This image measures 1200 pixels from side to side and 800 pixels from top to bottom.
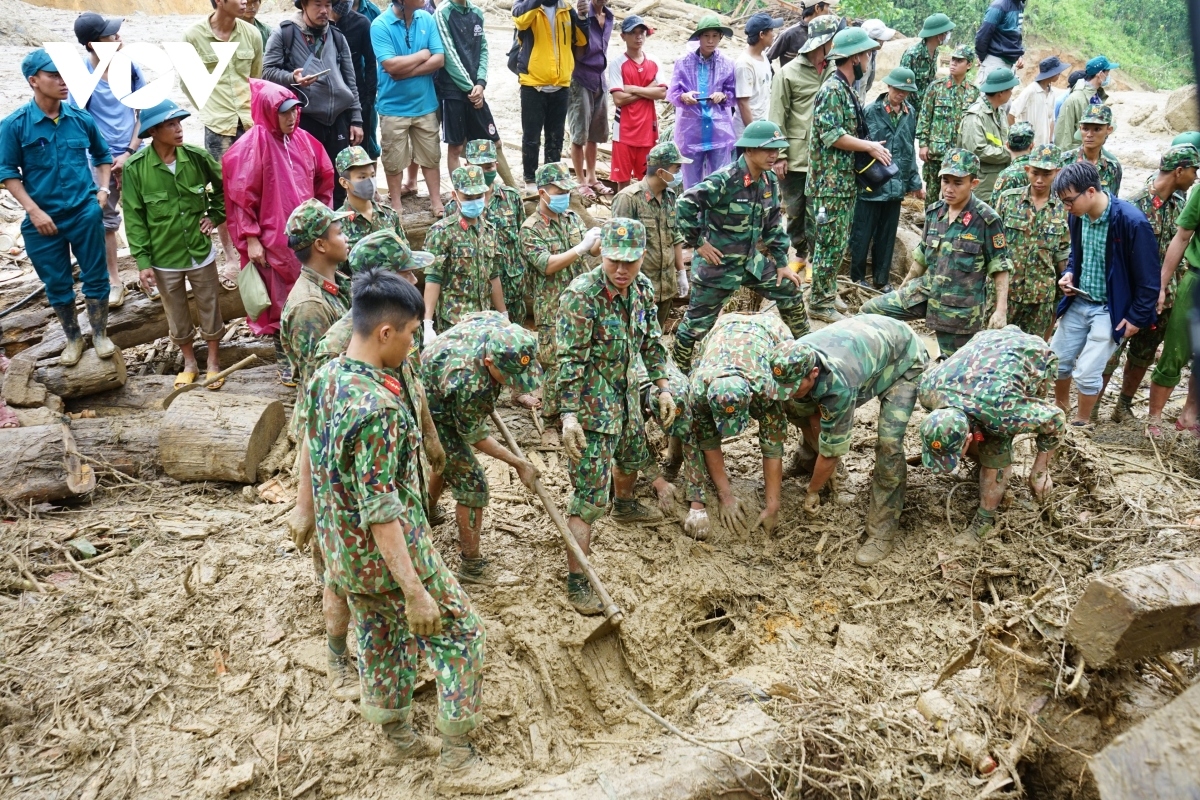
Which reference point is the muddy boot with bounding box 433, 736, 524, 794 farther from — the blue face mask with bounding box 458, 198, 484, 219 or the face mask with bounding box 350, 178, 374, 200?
the face mask with bounding box 350, 178, 374, 200

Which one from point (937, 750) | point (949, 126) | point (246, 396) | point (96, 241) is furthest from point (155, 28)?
point (937, 750)

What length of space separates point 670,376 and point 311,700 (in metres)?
2.79

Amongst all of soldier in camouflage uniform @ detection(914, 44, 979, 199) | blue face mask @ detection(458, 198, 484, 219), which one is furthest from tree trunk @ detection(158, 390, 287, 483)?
soldier in camouflage uniform @ detection(914, 44, 979, 199)

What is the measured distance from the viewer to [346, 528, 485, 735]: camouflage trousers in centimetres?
347

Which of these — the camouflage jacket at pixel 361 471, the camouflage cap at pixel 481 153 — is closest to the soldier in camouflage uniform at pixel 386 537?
the camouflage jacket at pixel 361 471

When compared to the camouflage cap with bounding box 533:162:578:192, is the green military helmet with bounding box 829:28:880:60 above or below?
above

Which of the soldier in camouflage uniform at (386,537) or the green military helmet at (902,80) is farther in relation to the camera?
the green military helmet at (902,80)

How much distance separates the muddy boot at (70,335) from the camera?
664cm

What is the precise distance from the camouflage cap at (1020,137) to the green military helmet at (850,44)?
1528mm

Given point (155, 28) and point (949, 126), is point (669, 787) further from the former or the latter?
point (155, 28)

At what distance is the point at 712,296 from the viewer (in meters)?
6.95

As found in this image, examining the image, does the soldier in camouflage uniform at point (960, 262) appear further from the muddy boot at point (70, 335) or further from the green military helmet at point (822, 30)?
the muddy boot at point (70, 335)

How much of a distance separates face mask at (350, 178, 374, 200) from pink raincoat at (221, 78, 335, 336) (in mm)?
478

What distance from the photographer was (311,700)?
4.25m
